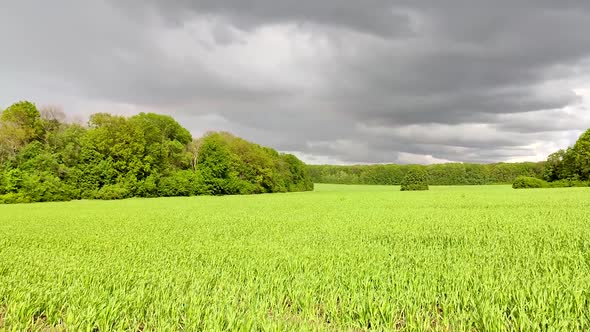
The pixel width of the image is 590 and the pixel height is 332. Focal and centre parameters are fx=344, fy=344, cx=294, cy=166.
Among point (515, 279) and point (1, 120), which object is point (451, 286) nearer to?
point (515, 279)

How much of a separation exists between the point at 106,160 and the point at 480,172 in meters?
101

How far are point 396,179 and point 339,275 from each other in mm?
110139

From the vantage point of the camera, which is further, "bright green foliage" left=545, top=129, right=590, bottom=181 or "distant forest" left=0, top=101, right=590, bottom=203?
"bright green foliage" left=545, top=129, right=590, bottom=181

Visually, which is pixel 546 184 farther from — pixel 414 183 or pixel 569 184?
pixel 414 183

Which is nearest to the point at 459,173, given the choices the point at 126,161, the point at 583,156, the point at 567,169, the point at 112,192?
the point at 567,169

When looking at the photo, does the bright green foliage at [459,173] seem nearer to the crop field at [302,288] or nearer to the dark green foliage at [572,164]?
the dark green foliage at [572,164]

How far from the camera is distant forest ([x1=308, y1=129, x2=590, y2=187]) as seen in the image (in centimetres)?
6931

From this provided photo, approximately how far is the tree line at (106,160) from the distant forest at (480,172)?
56170mm

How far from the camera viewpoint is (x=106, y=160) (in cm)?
4956

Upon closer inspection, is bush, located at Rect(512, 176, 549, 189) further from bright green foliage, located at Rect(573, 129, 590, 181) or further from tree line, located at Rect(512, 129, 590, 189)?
bright green foliage, located at Rect(573, 129, 590, 181)

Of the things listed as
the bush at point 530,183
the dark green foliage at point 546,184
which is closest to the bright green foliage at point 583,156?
the dark green foliage at point 546,184

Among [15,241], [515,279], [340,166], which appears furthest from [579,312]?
[340,166]

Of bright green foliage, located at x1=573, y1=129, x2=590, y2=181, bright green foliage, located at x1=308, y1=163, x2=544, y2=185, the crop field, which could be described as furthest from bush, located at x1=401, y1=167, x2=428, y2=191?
the crop field

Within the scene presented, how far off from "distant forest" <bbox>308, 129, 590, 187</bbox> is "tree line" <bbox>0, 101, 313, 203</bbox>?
2211 inches
